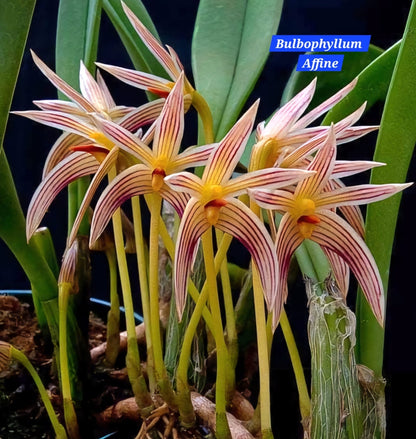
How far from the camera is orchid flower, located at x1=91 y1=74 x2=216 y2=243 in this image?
430 mm

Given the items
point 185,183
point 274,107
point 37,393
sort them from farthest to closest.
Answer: point 274,107, point 37,393, point 185,183

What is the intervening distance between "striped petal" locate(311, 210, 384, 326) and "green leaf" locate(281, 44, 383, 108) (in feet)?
1.03

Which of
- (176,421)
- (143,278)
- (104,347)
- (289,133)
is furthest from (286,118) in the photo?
(104,347)

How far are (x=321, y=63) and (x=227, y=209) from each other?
253mm

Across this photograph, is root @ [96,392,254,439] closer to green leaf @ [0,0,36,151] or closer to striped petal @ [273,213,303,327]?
striped petal @ [273,213,303,327]

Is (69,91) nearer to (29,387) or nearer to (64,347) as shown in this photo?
(64,347)

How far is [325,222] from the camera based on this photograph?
0.44 meters

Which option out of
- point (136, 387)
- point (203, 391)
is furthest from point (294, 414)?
point (136, 387)

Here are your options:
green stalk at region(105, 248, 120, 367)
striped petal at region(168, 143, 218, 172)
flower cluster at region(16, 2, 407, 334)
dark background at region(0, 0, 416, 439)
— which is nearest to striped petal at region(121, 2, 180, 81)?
flower cluster at region(16, 2, 407, 334)

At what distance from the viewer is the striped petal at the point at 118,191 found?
1.42 feet

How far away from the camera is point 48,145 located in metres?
1.03

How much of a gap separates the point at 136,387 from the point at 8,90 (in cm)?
32

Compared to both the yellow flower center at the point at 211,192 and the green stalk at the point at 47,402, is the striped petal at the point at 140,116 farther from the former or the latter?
the green stalk at the point at 47,402

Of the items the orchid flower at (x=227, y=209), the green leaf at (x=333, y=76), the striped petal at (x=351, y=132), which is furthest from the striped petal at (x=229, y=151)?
the green leaf at (x=333, y=76)
